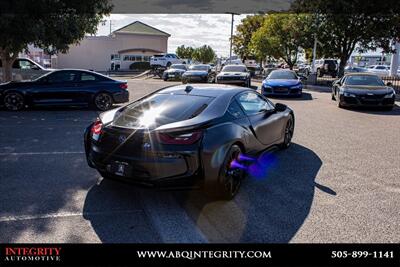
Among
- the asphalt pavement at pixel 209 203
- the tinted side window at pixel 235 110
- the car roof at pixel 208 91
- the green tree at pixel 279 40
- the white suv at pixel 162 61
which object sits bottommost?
the asphalt pavement at pixel 209 203

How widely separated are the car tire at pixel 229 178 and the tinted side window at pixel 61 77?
365 inches

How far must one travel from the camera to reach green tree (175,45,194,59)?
90.9m

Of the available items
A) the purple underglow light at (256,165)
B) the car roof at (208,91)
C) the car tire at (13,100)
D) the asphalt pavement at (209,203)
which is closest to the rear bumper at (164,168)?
the asphalt pavement at (209,203)

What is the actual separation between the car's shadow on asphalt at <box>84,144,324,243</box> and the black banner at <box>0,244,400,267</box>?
0.17 meters

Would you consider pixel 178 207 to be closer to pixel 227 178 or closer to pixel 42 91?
pixel 227 178

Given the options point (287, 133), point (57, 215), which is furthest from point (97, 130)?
point (287, 133)

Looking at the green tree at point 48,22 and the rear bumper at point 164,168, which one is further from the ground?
the green tree at point 48,22

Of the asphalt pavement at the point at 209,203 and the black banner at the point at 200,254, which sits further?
the asphalt pavement at the point at 209,203

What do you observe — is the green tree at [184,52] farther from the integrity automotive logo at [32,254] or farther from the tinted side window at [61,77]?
the integrity automotive logo at [32,254]

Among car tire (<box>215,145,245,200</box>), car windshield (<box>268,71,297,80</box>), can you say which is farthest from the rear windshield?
car windshield (<box>268,71,297,80</box>)

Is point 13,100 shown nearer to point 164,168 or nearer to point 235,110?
point 235,110

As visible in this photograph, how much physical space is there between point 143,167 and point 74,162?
8.37 ft

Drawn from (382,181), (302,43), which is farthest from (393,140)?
(302,43)

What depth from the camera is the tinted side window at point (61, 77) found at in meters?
12.4
